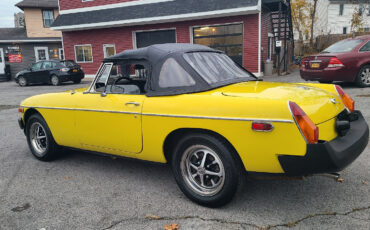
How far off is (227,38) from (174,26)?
3.40m

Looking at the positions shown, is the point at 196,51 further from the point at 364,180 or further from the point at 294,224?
the point at 364,180

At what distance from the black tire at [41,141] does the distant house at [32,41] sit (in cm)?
2468

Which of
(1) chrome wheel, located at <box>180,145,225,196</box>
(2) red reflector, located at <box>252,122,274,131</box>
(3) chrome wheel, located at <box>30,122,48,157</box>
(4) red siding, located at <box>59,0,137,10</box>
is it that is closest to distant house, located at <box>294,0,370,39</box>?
(4) red siding, located at <box>59,0,137,10</box>

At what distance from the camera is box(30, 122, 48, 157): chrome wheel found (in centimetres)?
470

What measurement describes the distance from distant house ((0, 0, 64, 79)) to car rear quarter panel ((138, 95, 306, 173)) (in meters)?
27.2

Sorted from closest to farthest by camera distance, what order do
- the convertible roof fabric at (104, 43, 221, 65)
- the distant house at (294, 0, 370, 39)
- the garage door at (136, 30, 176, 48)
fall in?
1. the convertible roof fabric at (104, 43, 221, 65)
2. the garage door at (136, 30, 176, 48)
3. the distant house at (294, 0, 370, 39)

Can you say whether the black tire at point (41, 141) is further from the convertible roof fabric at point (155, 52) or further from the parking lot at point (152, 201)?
the convertible roof fabric at point (155, 52)

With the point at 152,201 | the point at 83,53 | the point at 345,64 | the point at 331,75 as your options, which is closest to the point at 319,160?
the point at 152,201

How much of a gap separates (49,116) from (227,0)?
13.9 meters

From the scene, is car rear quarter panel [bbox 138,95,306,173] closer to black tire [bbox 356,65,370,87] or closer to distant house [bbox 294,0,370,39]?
black tire [bbox 356,65,370,87]

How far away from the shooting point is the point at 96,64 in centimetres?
2147

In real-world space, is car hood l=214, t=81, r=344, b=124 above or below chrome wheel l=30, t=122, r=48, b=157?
above

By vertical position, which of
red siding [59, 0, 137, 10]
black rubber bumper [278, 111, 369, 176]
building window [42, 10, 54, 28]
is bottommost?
black rubber bumper [278, 111, 369, 176]

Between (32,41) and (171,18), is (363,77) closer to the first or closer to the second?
(171,18)
